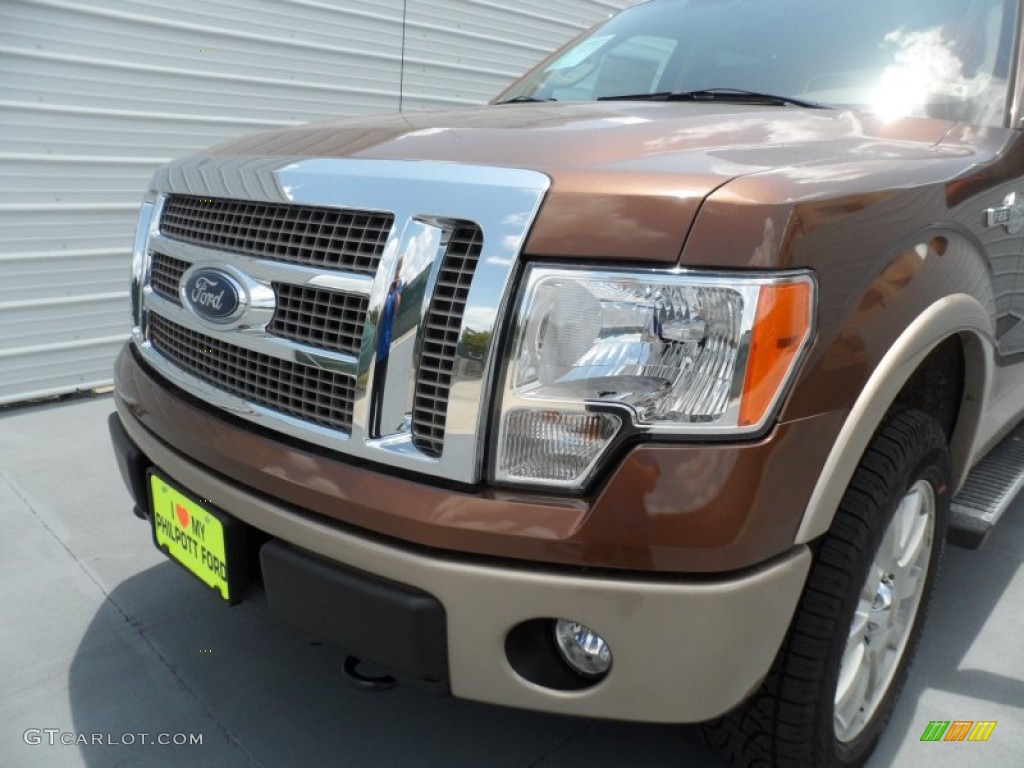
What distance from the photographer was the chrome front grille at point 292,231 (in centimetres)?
139

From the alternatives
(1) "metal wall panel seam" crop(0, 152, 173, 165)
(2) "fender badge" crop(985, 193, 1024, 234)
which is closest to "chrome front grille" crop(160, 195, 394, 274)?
(2) "fender badge" crop(985, 193, 1024, 234)

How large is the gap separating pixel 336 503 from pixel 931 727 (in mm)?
1552

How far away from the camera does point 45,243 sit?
13.3ft

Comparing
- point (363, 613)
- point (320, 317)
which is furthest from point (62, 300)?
point (363, 613)

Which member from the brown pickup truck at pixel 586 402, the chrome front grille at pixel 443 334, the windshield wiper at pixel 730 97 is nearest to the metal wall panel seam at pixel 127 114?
the windshield wiper at pixel 730 97

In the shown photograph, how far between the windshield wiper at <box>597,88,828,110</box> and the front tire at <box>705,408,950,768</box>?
91 centimetres

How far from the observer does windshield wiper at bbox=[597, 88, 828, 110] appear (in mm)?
2100

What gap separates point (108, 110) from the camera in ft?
13.6

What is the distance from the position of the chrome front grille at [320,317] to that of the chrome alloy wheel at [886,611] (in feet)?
3.47

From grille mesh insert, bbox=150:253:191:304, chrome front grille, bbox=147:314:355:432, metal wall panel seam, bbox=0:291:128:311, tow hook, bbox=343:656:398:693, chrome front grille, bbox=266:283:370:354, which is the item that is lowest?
metal wall panel seam, bbox=0:291:128:311

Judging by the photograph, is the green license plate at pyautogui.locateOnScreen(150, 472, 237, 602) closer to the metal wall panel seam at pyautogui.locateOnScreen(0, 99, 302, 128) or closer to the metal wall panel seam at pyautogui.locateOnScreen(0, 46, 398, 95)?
the metal wall panel seam at pyautogui.locateOnScreen(0, 99, 302, 128)

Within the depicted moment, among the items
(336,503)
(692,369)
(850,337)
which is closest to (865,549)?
(850,337)

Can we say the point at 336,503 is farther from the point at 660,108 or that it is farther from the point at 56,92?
the point at 56,92

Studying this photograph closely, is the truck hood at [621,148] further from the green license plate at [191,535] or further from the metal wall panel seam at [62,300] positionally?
the metal wall panel seam at [62,300]
